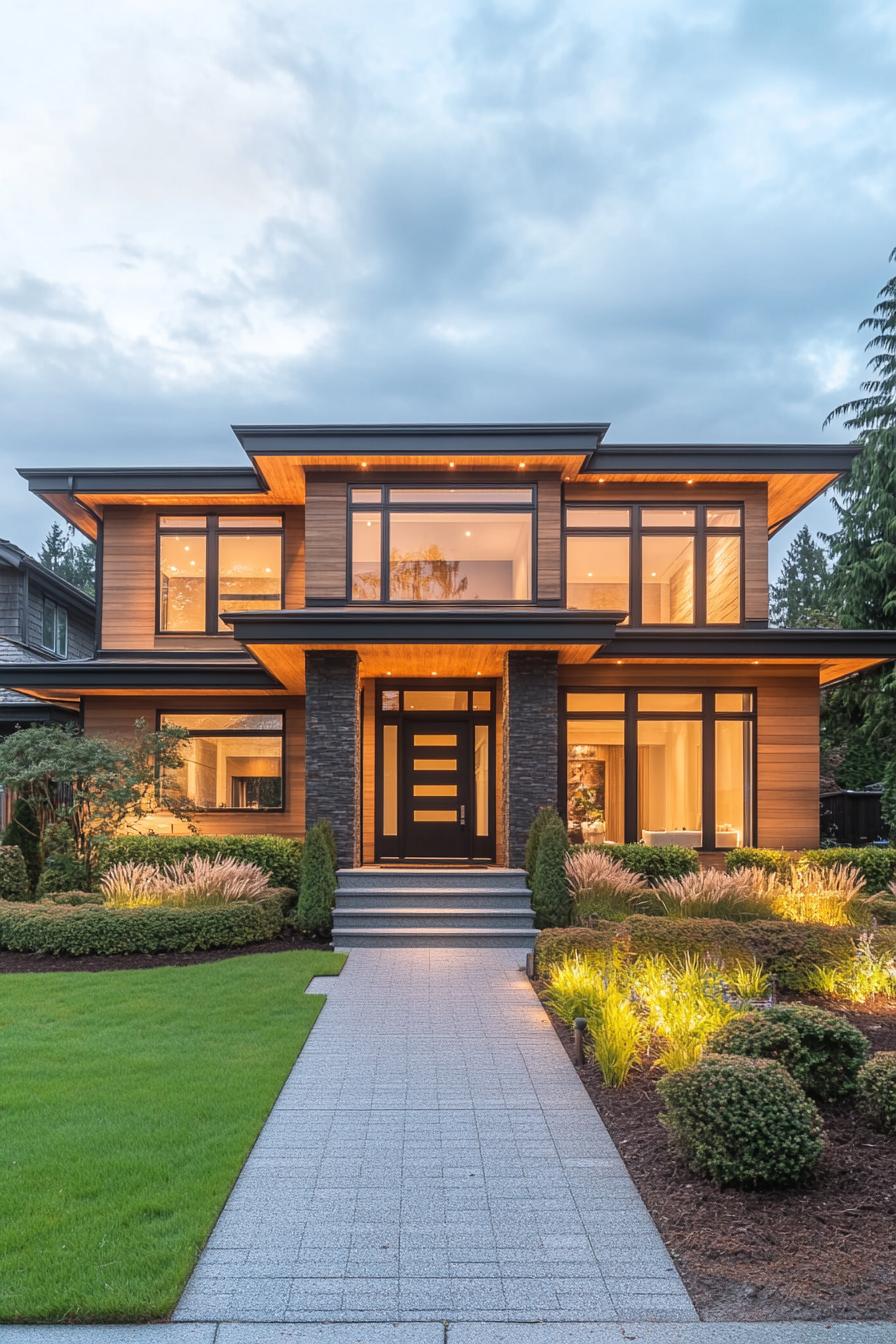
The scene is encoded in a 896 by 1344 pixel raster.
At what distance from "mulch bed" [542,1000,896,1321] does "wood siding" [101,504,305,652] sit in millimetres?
11924

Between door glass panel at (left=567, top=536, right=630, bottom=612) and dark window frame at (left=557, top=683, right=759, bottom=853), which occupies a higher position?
door glass panel at (left=567, top=536, right=630, bottom=612)

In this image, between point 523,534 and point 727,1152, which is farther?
point 523,534

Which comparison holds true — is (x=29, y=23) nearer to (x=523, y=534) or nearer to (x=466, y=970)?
(x=523, y=534)

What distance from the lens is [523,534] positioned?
44.8 ft

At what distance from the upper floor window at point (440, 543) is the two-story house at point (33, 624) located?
257 inches

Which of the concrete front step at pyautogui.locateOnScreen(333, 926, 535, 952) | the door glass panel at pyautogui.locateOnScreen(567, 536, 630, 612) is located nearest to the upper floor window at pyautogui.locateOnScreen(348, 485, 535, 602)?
the door glass panel at pyautogui.locateOnScreen(567, 536, 630, 612)

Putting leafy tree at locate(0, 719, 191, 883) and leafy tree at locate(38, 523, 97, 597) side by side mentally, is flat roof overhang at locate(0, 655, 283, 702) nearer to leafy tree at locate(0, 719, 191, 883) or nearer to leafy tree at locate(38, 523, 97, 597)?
leafy tree at locate(0, 719, 191, 883)

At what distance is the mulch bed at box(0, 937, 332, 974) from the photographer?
9.20 meters

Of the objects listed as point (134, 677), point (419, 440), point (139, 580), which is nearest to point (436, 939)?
point (134, 677)

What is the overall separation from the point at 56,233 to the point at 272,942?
196 feet

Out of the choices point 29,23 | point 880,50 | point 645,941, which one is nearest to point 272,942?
point 645,941

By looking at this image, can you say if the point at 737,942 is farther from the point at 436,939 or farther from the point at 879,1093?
the point at 436,939

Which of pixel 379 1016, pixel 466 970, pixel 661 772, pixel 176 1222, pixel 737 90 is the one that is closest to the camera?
pixel 176 1222

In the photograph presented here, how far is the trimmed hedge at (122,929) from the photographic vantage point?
31.6ft
